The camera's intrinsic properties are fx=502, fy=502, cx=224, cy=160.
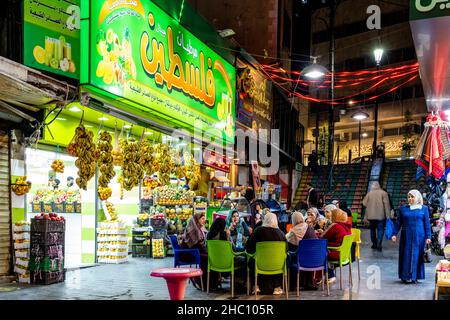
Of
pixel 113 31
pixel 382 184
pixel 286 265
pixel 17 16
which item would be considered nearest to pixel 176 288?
pixel 286 265

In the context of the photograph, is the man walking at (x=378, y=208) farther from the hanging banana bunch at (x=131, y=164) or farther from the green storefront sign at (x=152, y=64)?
the hanging banana bunch at (x=131, y=164)

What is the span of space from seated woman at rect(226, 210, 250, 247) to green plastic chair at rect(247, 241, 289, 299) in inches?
76.6

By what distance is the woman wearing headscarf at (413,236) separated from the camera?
9000 millimetres

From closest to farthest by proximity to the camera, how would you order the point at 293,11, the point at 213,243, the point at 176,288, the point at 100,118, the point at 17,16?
the point at 176,288
the point at 17,16
the point at 213,243
the point at 100,118
the point at 293,11

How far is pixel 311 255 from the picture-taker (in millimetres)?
8203

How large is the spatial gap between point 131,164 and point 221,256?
8.21 feet

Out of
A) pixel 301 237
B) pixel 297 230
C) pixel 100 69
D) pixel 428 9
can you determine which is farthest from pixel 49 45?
pixel 428 9

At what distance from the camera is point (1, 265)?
8.72 m

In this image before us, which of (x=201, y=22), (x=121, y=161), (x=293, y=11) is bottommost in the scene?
(x=121, y=161)

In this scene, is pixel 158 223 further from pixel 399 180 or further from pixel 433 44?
pixel 399 180

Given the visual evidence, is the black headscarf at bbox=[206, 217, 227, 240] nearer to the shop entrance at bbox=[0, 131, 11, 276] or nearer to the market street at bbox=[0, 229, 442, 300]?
the market street at bbox=[0, 229, 442, 300]

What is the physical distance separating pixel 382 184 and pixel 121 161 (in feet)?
50.6

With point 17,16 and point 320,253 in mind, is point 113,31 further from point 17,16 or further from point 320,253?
point 320,253

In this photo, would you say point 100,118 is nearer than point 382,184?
Yes
